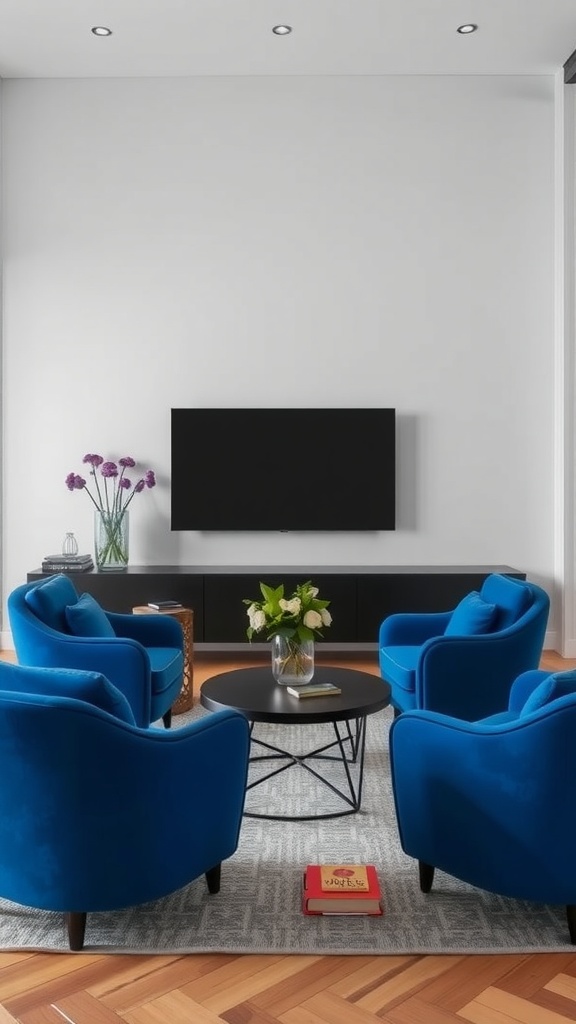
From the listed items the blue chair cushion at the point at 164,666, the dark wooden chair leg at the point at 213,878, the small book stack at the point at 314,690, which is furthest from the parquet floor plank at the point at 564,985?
the blue chair cushion at the point at 164,666

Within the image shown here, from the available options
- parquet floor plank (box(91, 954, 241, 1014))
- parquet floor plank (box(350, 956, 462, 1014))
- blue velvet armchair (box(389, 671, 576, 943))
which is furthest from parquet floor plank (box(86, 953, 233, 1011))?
blue velvet armchair (box(389, 671, 576, 943))

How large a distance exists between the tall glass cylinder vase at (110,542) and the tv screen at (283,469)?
1.16 ft

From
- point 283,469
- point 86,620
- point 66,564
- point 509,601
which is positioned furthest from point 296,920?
point 283,469

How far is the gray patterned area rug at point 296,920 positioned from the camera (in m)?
2.31

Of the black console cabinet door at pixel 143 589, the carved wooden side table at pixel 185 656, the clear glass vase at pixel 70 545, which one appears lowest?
the carved wooden side table at pixel 185 656

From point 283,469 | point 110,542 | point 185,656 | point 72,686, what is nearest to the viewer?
point 72,686

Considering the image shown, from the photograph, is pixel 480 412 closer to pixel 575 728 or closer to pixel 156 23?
pixel 156 23

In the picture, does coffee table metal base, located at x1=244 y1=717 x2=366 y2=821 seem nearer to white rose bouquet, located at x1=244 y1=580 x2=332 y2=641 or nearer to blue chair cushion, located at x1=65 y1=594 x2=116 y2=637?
white rose bouquet, located at x1=244 y1=580 x2=332 y2=641

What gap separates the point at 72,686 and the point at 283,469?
12.2 feet

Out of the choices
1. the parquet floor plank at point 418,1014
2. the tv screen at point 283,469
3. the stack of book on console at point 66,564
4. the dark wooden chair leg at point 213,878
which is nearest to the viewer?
the parquet floor plank at point 418,1014

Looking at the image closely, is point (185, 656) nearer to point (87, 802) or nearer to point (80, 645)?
point (80, 645)

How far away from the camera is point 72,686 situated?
2.27 meters

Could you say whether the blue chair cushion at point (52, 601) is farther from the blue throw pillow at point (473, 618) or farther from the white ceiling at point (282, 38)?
the white ceiling at point (282, 38)

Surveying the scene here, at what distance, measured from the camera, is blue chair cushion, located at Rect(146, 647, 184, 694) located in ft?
12.3
